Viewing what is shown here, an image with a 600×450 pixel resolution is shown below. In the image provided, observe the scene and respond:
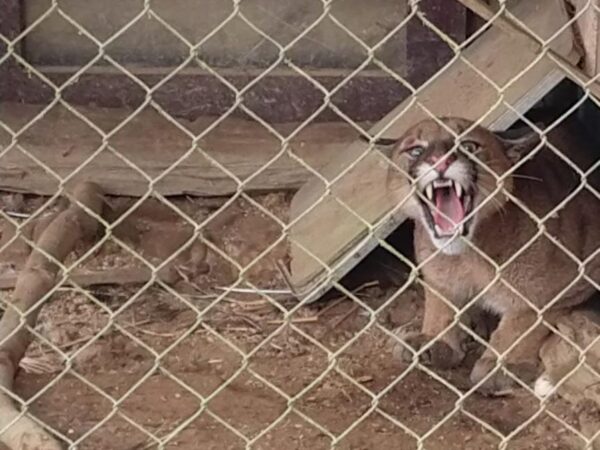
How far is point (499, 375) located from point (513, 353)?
192 millimetres

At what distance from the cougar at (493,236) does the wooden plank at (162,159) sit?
0.88m

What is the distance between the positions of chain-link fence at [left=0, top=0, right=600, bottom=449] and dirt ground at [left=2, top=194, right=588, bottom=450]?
0.03ft

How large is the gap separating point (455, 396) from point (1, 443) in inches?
54.1

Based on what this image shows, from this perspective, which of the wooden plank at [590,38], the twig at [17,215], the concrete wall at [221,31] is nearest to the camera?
the wooden plank at [590,38]

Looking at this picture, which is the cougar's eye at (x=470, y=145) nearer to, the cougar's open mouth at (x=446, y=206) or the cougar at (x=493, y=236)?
the cougar at (x=493, y=236)

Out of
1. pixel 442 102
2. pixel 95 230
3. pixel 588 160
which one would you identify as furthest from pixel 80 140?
pixel 588 160

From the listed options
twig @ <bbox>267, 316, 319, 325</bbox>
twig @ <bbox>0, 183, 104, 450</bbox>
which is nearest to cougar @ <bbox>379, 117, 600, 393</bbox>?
twig @ <bbox>267, 316, 319, 325</bbox>

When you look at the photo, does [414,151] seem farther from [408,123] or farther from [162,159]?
[162,159]

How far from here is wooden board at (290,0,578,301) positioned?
4020 millimetres

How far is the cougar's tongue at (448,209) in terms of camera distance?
156 inches

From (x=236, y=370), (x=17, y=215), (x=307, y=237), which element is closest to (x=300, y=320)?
(x=307, y=237)

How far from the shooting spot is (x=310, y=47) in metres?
5.46

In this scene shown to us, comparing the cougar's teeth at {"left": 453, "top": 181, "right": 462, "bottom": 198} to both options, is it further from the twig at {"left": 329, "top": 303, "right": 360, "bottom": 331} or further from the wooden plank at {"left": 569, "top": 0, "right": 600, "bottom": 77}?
the twig at {"left": 329, "top": 303, "right": 360, "bottom": 331}

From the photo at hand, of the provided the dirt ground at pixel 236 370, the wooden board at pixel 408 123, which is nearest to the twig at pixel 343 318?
the dirt ground at pixel 236 370
